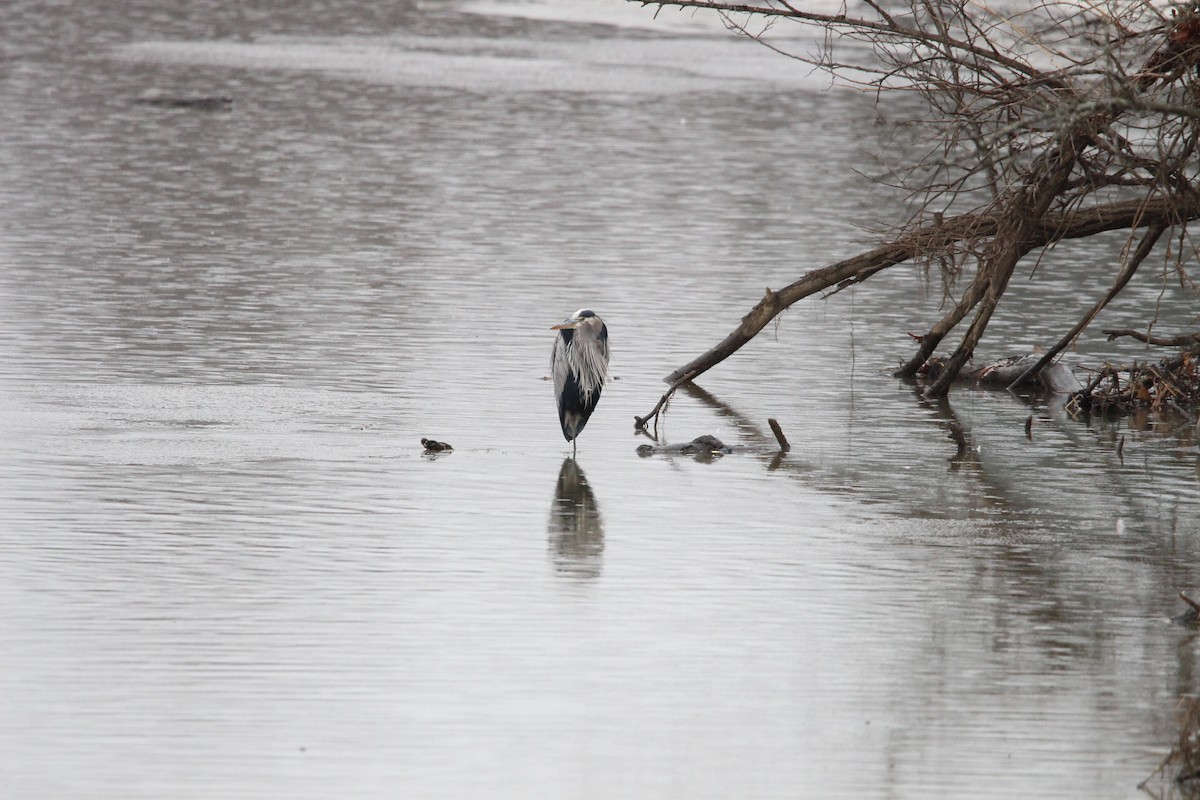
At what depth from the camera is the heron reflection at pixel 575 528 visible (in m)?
9.68

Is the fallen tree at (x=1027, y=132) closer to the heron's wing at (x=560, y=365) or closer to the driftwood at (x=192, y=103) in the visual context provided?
the heron's wing at (x=560, y=365)

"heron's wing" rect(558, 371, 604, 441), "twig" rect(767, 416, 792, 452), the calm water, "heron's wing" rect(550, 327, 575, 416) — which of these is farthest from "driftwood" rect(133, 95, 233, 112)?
"twig" rect(767, 416, 792, 452)

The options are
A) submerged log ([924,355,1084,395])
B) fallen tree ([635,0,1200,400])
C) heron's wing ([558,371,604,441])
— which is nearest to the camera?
fallen tree ([635,0,1200,400])

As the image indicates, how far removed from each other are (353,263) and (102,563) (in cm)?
1030

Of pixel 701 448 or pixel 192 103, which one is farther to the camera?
pixel 192 103

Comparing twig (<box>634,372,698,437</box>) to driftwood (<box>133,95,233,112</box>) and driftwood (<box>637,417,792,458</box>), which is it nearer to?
driftwood (<box>637,417,792,458</box>)

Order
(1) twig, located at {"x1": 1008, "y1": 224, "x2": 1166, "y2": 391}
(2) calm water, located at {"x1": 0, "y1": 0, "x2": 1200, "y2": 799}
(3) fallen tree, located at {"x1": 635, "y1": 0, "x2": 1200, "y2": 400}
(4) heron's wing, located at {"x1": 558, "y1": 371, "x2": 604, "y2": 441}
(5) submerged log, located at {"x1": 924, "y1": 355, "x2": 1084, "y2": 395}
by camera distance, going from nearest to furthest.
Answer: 1. (2) calm water, located at {"x1": 0, "y1": 0, "x2": 1200, "y2": 799}
2. (3) fallen tree, located at {"x1": 635, "y1": 0, "x2": 1200, "y2": 400}
3. (4) heron's wing, located at {"x1": 558, "y1": 371, "x2": 604, "y2": 441}
4. (1) twig, located at {"x1": 1008, "y1": 224, "x2": 1166, "y2": 391}
5. (5) submerged log, located at {"x1": 924, "y1": 355, "x2": 1084, "y2": 395}

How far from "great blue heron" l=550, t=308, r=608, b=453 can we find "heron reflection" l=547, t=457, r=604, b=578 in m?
0.50

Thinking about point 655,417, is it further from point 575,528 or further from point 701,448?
point 575,528

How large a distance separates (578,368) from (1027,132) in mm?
3665

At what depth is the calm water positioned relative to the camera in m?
7.23

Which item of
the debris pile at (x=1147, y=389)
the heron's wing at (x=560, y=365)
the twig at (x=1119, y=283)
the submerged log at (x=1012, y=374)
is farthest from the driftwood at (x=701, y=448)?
the submerged log at (x=1012, y=374)

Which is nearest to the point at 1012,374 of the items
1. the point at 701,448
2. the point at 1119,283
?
the point at 1119,283

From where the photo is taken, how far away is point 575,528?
1035 cm
